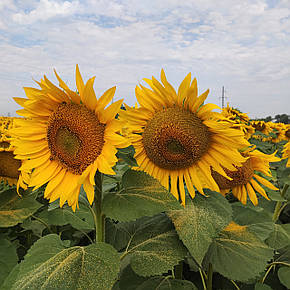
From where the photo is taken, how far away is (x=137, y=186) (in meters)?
1.23

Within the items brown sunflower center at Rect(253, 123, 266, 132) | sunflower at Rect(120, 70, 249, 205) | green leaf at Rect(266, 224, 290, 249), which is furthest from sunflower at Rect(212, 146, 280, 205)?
brown sunflower center at Rect(253, 123, 266, 132)

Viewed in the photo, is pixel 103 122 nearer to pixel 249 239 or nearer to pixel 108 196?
pixel 108 196

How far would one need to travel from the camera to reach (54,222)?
173cm

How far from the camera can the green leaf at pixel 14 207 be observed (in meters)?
1.72

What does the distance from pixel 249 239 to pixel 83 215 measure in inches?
37.7

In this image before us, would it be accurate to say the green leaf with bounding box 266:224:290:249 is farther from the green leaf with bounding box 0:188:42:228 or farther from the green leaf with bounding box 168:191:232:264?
the green leaf with bounding box 0:188:42:228

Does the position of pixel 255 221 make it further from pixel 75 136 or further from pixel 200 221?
pixel 75 136

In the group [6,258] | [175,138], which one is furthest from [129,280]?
[6,258]

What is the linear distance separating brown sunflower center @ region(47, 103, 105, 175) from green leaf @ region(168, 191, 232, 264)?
45cm

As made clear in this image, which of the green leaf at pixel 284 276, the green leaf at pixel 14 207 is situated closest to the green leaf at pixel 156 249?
the green leaf at pixel 14 207

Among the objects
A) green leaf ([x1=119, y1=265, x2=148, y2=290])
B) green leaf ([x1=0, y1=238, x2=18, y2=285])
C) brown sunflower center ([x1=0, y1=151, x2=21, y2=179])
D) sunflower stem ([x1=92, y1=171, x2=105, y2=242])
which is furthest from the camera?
brown sunflower center ([x1=0, y1=151, x2=21, y2=179])

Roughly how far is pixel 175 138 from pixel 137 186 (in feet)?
1.19

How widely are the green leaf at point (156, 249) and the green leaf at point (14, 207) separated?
Result: 30.1 inches

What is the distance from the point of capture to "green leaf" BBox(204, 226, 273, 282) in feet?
4.29
